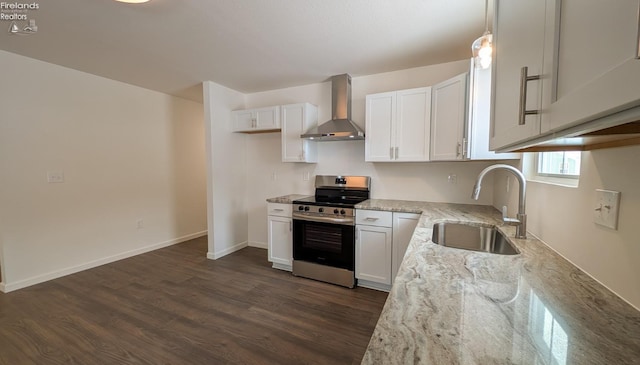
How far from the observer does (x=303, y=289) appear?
8.84 feet

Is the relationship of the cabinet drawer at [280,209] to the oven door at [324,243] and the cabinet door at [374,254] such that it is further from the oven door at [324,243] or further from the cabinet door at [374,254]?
the cabinet door at [374,254]

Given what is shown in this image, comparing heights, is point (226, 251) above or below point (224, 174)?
below

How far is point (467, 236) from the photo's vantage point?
1930mm

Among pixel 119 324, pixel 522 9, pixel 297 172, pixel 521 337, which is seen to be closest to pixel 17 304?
pixel 119 324

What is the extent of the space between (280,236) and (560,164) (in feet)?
8.87

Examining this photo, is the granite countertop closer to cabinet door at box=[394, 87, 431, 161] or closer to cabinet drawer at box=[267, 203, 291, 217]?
cabinet door at box=[394, 87, 431, 161]

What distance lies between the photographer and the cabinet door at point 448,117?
7.28 ft

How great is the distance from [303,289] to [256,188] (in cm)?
194

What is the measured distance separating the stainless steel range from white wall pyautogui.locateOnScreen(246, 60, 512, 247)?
0.35 metres

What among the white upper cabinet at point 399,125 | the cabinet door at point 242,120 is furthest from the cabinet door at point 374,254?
the cabinet door at point 242,120

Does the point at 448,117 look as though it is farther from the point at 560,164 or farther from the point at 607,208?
the point at 607,208

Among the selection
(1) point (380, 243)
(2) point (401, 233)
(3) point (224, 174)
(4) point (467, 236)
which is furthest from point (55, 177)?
(4) point (467, 236)

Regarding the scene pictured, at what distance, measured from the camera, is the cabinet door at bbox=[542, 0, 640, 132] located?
1.09 feet

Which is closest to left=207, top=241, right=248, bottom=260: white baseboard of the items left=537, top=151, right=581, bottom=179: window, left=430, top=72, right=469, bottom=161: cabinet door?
left=430, top=72, right=469, bottom=161: cabinet door
